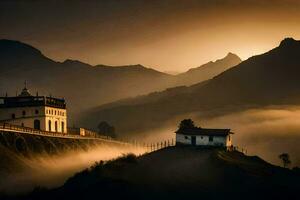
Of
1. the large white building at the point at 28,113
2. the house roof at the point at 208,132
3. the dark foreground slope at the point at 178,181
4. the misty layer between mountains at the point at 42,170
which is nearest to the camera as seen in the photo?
the dark foreground slope at the point at 178,181

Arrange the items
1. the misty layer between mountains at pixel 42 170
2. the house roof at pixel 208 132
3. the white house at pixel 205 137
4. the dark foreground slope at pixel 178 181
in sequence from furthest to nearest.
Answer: the house roof at pixel 208 132 < the white house at pixel 205 137 < the misty layer between mountains at pixel 42 170 < the dark foreground slope at pixel 178 181

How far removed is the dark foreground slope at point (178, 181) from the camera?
58500 millimetres

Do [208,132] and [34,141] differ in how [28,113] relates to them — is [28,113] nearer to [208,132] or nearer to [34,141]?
[34,141]

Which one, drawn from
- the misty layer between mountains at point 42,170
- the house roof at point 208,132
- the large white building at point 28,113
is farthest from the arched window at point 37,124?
the house roof at point 208,132

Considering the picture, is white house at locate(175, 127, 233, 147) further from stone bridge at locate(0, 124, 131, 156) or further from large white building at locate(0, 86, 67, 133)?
large white building at locate(0, 86, 67, 133)

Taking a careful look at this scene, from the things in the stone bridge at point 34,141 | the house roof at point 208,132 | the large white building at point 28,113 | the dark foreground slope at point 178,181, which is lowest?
the dark foreground slope at point 178,181

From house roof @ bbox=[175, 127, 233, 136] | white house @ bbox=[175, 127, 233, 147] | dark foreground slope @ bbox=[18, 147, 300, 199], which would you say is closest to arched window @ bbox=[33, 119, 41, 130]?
white house @ bbox=[175, 127, 233, 147]

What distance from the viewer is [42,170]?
96.8m

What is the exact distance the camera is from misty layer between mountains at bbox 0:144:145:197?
270ft

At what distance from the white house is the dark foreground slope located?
1604 cm

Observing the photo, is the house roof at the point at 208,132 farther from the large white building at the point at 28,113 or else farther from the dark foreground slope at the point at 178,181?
the large white building at the point at 28,113

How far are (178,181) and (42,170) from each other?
130 ft

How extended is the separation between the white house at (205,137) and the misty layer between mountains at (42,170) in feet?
71.6

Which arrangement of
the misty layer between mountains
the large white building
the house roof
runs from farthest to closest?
the large white building < the house roof < the misty layer between mountains
